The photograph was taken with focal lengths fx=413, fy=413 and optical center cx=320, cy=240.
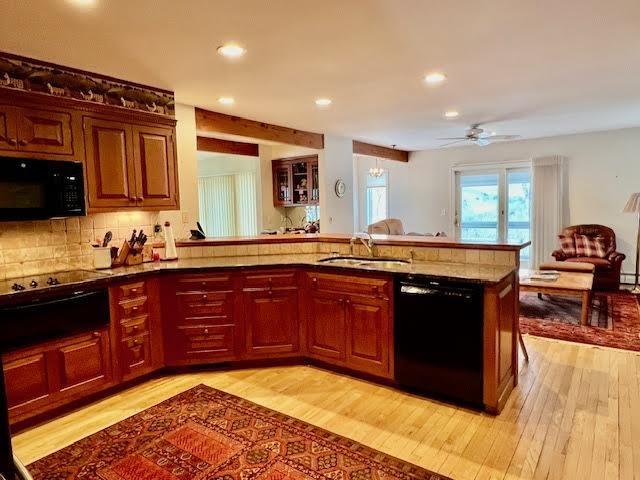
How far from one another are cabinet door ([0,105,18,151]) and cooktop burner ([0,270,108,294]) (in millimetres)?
879

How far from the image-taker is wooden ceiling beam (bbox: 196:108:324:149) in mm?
4457

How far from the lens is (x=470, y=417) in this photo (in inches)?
105

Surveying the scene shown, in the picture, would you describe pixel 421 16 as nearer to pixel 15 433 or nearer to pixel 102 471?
pixel 102 471

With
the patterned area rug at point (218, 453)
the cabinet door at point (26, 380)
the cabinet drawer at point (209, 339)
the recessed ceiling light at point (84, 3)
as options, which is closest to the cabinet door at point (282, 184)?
the cabinet drawer at point (209, 339)

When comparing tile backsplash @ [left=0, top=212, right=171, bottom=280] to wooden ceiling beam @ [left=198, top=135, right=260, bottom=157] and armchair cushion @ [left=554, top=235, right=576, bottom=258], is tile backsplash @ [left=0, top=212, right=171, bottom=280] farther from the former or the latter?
armchair cushion @ [left=554, top=235, right=576, bottom=258]

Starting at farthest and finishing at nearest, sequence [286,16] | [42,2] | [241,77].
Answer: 1. [241,77]
2. [286,16]
3. [42,2]

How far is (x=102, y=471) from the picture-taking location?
2197 millimetres

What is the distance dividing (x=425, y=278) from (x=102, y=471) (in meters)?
2.20

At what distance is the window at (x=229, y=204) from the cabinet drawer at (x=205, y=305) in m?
4.68

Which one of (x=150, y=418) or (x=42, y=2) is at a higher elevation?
(x=42, y=2)

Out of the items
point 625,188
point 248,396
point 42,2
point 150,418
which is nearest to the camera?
point 42,2

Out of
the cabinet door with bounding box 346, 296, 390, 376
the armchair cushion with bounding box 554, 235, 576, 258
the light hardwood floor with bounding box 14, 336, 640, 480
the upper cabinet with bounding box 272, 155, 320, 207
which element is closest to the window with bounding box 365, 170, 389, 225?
the upper cabinet with bounding box 272, 155, 320, 207

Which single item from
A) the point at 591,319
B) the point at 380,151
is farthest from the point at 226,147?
the point at 591,319

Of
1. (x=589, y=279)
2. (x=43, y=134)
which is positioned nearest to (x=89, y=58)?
(x=43, y=134)
